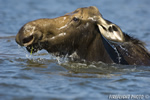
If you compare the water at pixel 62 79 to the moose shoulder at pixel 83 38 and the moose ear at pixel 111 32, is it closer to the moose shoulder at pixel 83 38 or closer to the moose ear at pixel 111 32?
the moose shoulder at pixel 83 38

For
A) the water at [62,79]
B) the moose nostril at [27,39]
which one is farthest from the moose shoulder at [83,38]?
the water at [62,79]

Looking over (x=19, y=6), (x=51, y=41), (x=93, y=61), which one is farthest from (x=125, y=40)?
(x=19, y=6)

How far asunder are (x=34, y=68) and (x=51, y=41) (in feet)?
2.42

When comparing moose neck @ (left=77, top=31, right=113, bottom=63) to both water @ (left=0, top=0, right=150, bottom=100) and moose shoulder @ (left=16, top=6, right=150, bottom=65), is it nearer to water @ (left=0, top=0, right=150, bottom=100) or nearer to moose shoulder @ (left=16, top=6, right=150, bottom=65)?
moose shoulder @ (left=16, top=6, right=150, bottom=65)

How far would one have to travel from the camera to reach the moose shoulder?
7.07 m

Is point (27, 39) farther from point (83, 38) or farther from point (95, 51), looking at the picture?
point (95, 51)

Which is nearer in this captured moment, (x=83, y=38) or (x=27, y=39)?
(x=27, y=39)

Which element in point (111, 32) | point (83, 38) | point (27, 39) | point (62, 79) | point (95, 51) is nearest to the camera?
point (62, 79)

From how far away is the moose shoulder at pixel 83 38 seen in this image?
7.07 m

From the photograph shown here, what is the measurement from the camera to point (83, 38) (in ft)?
24.7

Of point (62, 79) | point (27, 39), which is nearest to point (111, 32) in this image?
point (62, 79)

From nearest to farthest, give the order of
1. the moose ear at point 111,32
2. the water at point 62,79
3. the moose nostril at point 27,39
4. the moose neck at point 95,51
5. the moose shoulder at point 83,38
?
the water at point 62,79, the moose nostril at point 27,39, the moose shoulder at point 83,38, the moose ear at point 111,32, the moose neck at point 95,51

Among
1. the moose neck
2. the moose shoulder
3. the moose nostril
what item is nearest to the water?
the moose neck

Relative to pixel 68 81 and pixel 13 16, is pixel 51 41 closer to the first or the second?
pixel 68 81
